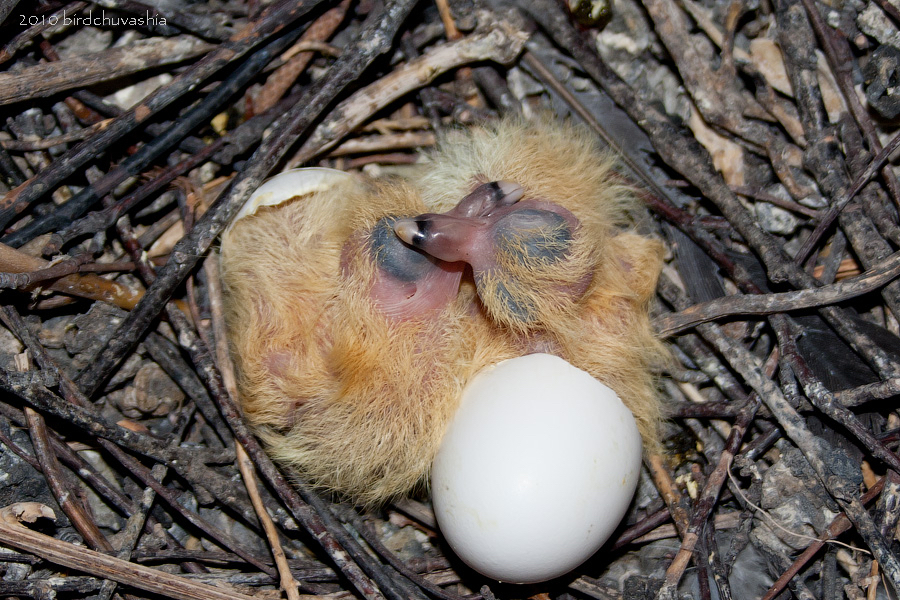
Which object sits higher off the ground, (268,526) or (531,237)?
(531,237)

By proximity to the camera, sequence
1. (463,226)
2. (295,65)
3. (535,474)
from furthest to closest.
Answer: (295,65), (463,226), (535,474)

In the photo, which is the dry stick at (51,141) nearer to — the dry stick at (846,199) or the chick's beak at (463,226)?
the chick's beak at (463,226)

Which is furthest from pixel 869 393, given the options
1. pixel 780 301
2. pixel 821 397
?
pixel 780 301

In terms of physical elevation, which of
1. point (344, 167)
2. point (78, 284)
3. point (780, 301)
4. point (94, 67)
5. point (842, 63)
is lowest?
Result: point (780, 301)

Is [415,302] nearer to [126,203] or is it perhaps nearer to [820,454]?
[126,203]

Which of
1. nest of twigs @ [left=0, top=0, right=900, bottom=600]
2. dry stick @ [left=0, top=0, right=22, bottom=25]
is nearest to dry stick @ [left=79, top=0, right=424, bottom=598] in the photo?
nest of twigs @ [left=0, top=0, right=900, bottom=600]

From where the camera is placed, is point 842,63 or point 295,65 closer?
point 842,63
